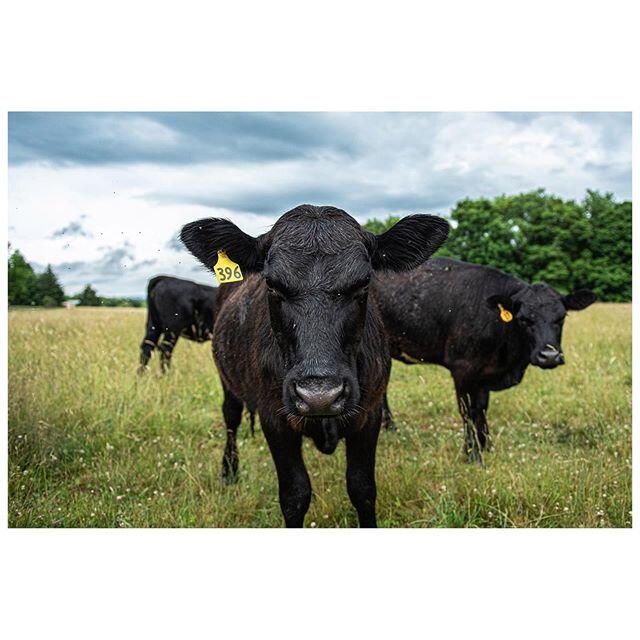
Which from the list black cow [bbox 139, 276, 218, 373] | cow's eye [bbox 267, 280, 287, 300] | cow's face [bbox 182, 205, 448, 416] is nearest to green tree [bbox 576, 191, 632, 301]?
cow's face [bbox 182, 205, 448, 416]

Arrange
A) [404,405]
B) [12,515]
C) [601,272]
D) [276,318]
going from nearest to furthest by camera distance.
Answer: [276,318] → [12,515] → [601,272] → [404,405]

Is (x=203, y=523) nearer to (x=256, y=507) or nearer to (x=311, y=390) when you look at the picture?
(x=256, y=507)

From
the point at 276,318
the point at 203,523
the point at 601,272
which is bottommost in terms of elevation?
the point at 203,523

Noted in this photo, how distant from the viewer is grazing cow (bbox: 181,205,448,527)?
2.18m

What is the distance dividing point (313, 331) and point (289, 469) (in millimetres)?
872

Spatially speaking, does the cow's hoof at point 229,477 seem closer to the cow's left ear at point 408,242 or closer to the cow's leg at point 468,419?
the cow's leg at point 468,419

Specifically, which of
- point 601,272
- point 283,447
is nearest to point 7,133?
point 283,447

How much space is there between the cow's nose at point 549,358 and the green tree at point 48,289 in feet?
10.9

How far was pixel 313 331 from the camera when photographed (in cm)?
219

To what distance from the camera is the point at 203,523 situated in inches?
132

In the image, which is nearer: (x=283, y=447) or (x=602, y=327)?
(x=283, y=447)

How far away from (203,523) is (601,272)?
11.9 feet

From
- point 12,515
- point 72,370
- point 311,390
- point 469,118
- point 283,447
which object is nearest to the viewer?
point 311,390

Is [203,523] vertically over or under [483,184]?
under
